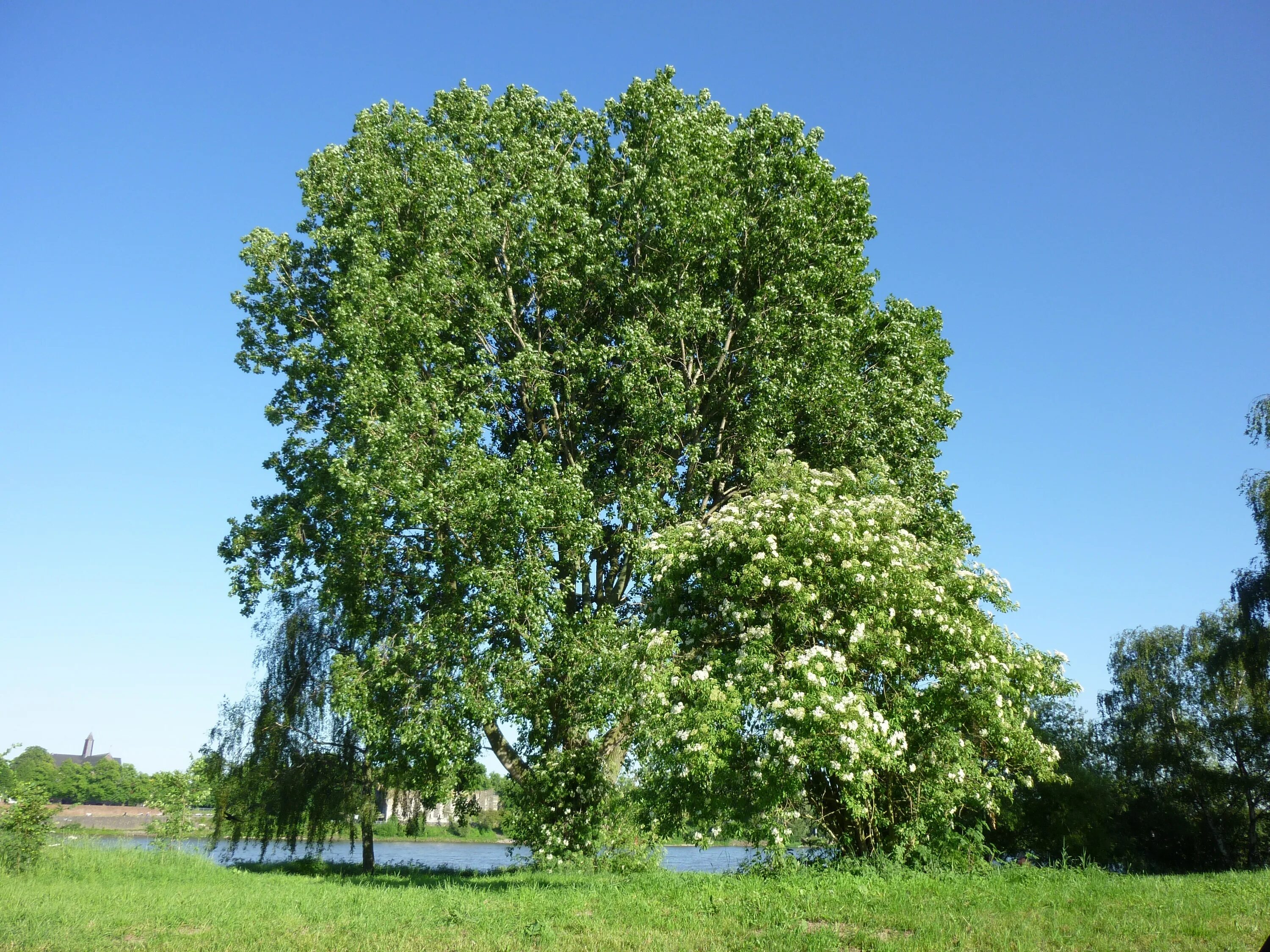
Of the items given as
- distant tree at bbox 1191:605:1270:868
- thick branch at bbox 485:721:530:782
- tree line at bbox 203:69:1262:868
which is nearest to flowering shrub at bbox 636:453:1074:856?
tree line at bbox 203:69:1262:868

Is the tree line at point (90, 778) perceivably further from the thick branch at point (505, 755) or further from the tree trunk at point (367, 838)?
the thick branch at point (505, 755)

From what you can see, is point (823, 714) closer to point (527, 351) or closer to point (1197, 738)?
point (527, 351)

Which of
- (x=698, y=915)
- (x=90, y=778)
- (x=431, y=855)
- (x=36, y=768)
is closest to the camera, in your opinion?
(x=698, y=915)

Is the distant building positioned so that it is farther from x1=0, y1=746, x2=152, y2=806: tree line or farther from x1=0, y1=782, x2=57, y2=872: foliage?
x1=0, y1=782, x2=57, y2=872: foliage

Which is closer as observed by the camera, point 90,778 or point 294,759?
point 294,759

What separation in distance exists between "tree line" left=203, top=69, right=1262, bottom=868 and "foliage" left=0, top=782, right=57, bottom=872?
18.2ft

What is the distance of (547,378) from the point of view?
64.2 feet

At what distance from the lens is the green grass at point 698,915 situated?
8.83 metres

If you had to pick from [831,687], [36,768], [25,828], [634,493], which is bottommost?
[36,768]

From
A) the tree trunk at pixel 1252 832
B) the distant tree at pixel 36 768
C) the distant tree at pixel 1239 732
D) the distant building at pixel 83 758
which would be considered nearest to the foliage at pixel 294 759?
the distant tree at pixel 36 768

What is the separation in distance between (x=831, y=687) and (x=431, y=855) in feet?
175

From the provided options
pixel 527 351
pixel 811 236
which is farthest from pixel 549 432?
pixel 811 236

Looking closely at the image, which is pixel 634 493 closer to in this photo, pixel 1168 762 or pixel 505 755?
pixel 505 755

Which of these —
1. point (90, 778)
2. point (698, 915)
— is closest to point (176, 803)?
point (698, 915)
